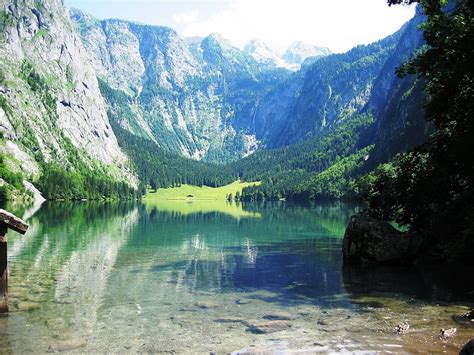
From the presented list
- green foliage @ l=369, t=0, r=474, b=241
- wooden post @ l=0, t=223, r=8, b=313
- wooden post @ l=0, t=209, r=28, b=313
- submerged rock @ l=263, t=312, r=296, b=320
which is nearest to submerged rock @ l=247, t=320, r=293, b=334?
submerged rock @ l=263, t=312, r=296, b=320

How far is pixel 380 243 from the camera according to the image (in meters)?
38.6

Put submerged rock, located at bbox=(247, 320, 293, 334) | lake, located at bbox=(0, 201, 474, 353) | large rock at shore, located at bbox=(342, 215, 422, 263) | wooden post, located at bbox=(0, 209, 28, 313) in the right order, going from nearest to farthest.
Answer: lake, located at bbox=(0, 201, 474, 353) < submerged rock, located at bbox=(247, 320, 293, 334) < wooden post, located at bbox=(0, 209, 28, 313) < large rock at shore, located at bbox=(342, 215, 422, 263)

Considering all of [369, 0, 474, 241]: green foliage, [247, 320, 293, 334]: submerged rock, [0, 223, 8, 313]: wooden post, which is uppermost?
[369, 0, 474, 241]: green foliage

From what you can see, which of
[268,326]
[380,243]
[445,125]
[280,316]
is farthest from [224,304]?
[445,125]

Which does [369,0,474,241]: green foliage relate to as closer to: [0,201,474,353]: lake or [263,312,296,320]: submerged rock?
[0,201,474,353]: lake

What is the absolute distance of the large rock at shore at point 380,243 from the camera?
38156 millimetres

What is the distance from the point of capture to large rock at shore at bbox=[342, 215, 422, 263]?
3816cm

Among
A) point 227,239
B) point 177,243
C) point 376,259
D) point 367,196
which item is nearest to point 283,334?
point 376,259

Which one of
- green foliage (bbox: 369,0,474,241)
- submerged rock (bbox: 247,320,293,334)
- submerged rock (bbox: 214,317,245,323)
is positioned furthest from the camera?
green foliage (bbox: 369,0,474,241)

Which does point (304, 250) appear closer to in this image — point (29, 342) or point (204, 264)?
point (204, 264)

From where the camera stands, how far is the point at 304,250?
52.0 m

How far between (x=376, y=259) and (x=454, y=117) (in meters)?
14.0

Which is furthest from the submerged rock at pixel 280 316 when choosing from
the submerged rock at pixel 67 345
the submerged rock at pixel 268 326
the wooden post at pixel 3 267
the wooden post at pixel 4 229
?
the wooden post at pixel 3 267

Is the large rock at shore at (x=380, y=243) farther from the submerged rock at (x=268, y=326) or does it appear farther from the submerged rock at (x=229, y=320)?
the submerged rock at (x=229, y=320)
